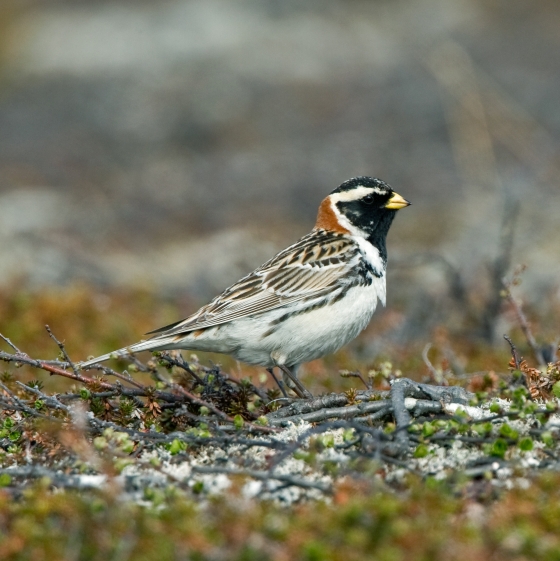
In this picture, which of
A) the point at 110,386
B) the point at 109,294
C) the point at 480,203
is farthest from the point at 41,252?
the point at 110,386

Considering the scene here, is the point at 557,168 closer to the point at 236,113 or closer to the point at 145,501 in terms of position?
the point at 236,113

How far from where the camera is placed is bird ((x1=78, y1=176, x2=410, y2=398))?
681cm

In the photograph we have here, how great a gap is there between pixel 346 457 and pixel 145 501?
1062mm

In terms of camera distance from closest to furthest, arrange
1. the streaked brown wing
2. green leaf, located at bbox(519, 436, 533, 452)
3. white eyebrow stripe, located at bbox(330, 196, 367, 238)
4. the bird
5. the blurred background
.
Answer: green leaf, located at bbox(519, 436, 533, 452) → the bird → the streaked brown wing → white eyebrow stripe, located at bbox(330, 196, 367, 238) → the blurred background

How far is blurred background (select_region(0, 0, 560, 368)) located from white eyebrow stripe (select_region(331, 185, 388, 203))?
226 centimetres

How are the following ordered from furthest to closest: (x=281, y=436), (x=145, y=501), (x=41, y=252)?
(x=41, y=252) < (x=281, y=436) < (x=145, y=501)

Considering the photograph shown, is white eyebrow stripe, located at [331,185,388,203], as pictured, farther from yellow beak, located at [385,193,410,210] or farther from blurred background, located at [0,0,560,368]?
blurred background, located at [0,0,560,368]

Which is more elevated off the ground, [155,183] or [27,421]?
[155,183]

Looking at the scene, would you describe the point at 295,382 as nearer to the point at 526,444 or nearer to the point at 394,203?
the point at 394,203

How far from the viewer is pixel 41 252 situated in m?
14.3

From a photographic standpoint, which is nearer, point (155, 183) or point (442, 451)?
point (442, 451)

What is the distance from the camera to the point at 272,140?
22.4 metres

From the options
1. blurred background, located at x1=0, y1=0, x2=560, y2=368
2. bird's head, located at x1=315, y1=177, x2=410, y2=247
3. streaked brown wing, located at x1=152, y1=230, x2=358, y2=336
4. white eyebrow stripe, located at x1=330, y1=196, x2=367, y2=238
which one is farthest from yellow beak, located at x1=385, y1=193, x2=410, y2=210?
blurred background, located at x1=0, y1=0, x2=560, y2=368

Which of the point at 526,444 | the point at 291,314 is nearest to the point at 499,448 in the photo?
the point at 526,444
